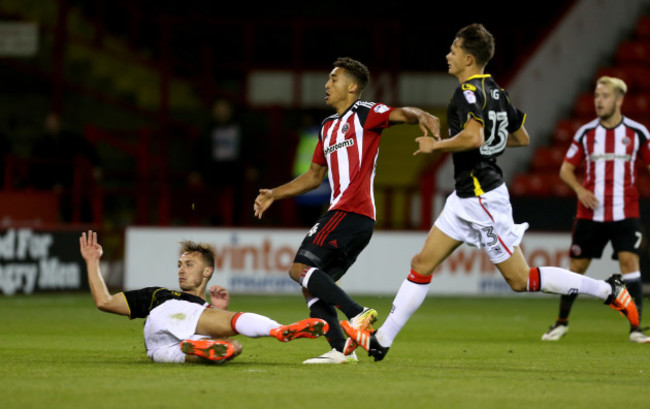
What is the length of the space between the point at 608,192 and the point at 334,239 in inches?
135

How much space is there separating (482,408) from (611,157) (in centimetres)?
480

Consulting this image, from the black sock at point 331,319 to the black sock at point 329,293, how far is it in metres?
0.19

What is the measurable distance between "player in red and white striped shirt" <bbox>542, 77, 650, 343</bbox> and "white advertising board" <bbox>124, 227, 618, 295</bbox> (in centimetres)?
517

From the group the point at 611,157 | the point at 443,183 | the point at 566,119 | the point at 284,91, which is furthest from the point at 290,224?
the point at 611,157

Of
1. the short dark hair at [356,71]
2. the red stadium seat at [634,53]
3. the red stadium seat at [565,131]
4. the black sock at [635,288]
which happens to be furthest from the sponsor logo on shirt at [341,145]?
the red stadium seat at [634,53]

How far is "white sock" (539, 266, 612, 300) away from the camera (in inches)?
283

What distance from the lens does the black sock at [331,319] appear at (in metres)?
7.13

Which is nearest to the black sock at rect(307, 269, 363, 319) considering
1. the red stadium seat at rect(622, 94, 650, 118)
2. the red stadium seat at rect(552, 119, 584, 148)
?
the red stadium seat at rect(552, 119, 584, 148)

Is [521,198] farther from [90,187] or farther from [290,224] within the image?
[90,187]

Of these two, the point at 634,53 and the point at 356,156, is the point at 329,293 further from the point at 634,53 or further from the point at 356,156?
the point at 634,53

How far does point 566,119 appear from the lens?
63.2ft

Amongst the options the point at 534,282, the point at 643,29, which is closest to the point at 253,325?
the point at 534,282

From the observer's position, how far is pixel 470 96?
683cm

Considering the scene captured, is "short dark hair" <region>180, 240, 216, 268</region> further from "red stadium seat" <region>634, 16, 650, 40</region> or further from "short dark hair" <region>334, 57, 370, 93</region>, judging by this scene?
"red stadium seat" <region>634, 16, 650, 40</region>
